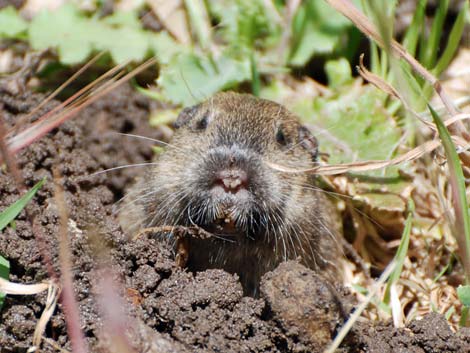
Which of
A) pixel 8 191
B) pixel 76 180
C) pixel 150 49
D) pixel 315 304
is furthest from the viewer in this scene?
pixel 150 49

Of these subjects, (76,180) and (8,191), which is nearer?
(8,191)

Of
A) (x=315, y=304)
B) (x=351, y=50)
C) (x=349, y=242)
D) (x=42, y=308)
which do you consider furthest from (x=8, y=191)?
(x=351, y=50)

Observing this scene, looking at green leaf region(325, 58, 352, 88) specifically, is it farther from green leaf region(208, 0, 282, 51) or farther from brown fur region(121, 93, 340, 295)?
brown fur region(121, 93, 340, 295)

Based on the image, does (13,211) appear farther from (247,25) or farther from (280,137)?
(247,25)

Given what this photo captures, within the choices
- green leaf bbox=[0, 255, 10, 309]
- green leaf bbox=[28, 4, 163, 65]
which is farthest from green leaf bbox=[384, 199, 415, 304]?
green leaf bbox=[28, 4, 163, 65]

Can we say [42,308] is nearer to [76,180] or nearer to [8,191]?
[8,191]

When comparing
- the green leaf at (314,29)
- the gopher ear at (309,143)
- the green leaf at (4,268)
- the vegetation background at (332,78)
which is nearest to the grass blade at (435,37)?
the vegetation background at (332,78)

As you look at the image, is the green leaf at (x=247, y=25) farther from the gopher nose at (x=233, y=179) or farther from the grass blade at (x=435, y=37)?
the gopher nose at (x=233, y=179)
